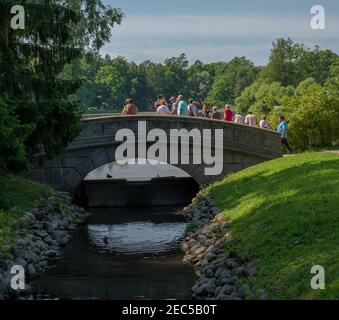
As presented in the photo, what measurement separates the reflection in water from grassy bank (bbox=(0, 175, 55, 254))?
2198 mm

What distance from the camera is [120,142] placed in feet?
92.3

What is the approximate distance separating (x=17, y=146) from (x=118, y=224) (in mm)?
9276

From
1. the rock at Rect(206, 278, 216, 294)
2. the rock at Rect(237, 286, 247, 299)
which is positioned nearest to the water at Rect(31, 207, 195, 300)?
the rock at Rect(206, 278, 216, 294)

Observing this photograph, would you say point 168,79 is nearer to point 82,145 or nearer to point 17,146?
point 82,145

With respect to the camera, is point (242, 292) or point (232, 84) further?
point (232, 84)

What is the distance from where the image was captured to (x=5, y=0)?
58.9ft

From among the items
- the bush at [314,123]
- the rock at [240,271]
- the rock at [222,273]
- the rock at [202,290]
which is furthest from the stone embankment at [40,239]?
the bush at [314,123]

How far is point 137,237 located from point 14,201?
13.2 ft

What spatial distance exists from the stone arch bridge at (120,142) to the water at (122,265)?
2.89 meters

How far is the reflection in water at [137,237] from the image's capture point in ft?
66.7

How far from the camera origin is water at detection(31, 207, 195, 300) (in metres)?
15.0

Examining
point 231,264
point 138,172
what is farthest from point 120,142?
point 138,172

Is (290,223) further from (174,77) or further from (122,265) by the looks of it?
(174,77)

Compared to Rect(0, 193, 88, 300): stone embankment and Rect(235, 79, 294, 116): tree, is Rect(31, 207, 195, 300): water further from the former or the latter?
Rect(235, 79, 294, 116): tree
